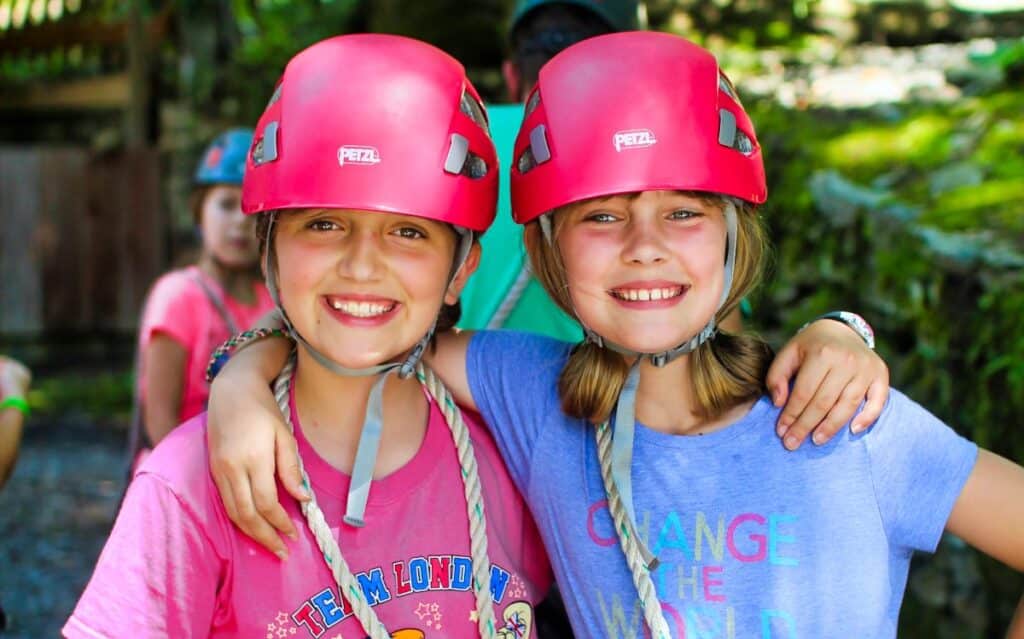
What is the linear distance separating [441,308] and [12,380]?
1.53 m

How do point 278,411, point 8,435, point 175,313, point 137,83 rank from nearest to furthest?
point 278,411 → point 8,435 → point 175,313 → point 137,83

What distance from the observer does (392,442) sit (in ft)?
8.83

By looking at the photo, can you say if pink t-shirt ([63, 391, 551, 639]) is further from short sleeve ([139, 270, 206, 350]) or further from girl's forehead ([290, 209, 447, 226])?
short sleeve ([139, 270, 206, 350])

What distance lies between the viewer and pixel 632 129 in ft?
8.39

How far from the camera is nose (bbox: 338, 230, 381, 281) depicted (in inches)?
98.7

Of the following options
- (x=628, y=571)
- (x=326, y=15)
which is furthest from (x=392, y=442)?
(x=326, y=15)

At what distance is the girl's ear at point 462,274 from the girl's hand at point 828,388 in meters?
0.78

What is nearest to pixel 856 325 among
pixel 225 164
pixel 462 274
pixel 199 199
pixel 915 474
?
pixel 915 474

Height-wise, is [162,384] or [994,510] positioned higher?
[994,510]

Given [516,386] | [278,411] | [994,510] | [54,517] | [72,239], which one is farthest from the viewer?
[72,239]

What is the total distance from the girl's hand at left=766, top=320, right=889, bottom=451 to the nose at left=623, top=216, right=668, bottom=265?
394 mm

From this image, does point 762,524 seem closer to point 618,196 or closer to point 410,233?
point 618,196

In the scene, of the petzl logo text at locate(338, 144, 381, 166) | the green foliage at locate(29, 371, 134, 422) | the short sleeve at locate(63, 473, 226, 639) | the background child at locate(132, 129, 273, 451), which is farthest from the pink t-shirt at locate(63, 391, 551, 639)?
the green foliage at locate(29, 371, 134, 422)

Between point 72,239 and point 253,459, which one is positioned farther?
point 72,239
